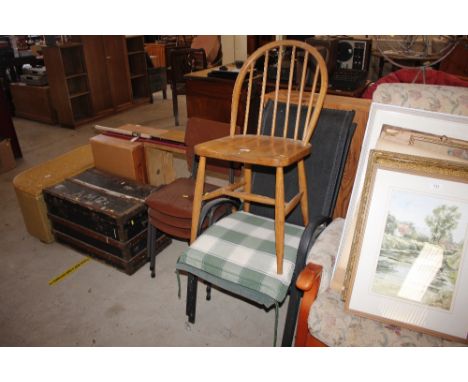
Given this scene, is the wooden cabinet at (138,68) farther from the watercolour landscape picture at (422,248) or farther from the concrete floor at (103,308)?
the watercolour landscape picture at (422,248)

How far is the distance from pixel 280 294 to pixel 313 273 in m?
0.16

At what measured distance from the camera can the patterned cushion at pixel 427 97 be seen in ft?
4.35

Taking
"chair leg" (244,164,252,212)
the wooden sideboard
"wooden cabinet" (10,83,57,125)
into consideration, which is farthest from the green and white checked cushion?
"wooden cabinet" (10,83,57,125)

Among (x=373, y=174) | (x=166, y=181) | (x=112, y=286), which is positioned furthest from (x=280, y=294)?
(x=166, y=181)

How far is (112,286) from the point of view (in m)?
2.16

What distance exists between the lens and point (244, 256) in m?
1.47

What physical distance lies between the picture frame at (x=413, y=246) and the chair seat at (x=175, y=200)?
3.10 feet

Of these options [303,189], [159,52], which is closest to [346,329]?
[303,189]

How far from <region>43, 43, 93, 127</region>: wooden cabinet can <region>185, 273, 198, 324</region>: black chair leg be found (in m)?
3.85

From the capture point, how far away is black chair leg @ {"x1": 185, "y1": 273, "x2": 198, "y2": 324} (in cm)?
171

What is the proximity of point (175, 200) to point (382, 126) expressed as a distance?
1114 mm

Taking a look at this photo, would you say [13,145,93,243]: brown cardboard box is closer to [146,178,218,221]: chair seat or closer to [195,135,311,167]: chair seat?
[146,178,218,221]: chair seat

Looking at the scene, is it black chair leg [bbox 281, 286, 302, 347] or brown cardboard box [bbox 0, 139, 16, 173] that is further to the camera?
brown cardboard box [bbox 0, 139, 16, 173]
